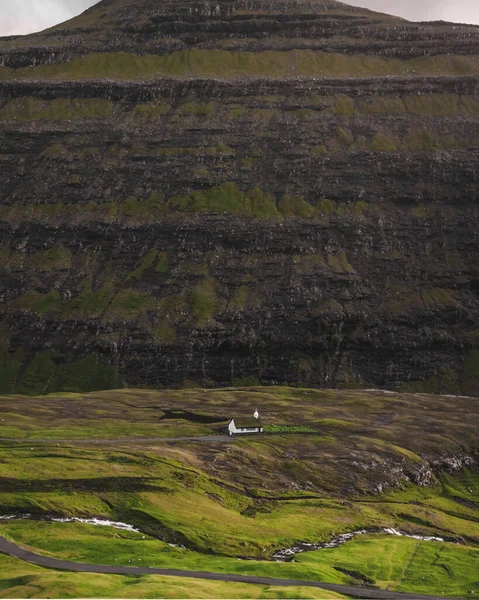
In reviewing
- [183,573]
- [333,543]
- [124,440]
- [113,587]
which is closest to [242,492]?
[333,543]

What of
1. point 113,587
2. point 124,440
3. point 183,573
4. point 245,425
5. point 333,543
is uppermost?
point 113,587

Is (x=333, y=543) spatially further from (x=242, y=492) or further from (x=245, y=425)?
(x=245, y=425)

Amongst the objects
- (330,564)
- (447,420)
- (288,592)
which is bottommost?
(447,420)

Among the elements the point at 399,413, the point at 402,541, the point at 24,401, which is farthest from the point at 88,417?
the point at 402,541

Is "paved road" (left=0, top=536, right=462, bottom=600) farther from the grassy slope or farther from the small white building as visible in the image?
the small white building

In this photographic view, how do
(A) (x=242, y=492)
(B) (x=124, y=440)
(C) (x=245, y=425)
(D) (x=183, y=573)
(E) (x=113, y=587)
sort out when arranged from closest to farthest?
(E) (x=113, y=587), (D) (x=183, y=573), (A) (x=242, y=492), (B) (x=124, y=440), (C) (x=245, y=425)

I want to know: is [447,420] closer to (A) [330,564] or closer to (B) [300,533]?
(B) [300,533]

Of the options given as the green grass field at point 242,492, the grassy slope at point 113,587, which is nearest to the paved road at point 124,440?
the green grass field at point 242,492
